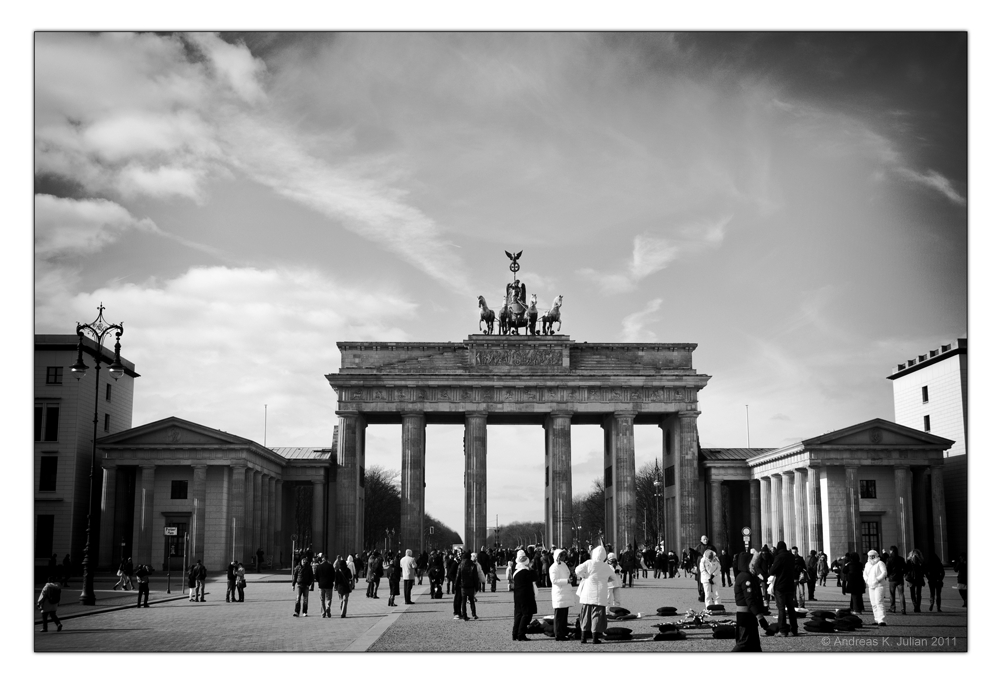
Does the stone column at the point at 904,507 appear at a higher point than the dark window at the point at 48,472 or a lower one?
lower

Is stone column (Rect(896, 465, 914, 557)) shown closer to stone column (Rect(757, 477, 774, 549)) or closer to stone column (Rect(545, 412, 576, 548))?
stone column (Rect(757, 477, 774, 549))

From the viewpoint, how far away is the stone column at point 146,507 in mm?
67688

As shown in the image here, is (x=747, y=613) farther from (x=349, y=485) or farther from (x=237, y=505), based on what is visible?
(x=349, y=485)

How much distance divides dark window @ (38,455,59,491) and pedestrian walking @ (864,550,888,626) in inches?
1973

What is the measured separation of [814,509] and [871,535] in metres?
4.77

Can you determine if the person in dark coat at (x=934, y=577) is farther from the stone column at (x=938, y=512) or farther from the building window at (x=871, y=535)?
the building window at (x=871, y=535)

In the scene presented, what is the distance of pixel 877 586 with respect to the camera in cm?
2700

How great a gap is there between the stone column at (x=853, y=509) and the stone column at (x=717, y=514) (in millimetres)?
12272

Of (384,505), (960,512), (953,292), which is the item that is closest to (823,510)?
(960,512)

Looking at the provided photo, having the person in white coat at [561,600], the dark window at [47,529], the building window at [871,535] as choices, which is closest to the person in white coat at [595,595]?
the person in white coat at [561,600]

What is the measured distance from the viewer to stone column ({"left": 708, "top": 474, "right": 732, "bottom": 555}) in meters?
80.6

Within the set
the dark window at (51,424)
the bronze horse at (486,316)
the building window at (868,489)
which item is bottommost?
the building window at (868,489)

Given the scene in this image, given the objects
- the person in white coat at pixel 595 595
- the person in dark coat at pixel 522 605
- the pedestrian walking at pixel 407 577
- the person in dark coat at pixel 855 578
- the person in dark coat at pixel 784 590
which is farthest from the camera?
the pedestrian walking at pixel 407 577

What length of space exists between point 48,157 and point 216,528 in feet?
156
